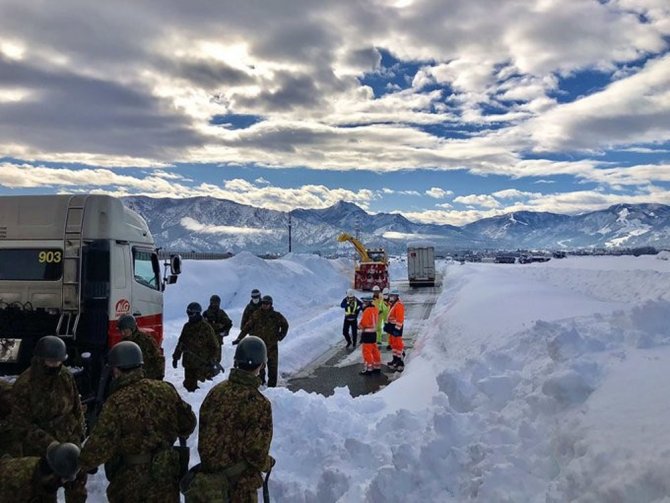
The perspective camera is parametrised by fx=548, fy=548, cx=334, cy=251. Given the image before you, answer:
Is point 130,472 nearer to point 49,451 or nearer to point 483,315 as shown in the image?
point 49,451

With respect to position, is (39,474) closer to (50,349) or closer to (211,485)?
(211,485)

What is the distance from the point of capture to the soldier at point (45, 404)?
4824 mm

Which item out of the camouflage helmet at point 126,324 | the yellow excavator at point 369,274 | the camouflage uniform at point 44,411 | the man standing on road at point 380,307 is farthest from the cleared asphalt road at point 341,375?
the yellow excavator at point 369,274

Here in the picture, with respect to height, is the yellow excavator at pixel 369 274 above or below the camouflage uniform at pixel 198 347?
above

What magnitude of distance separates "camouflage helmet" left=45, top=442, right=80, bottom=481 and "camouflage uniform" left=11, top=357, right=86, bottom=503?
1.41 m

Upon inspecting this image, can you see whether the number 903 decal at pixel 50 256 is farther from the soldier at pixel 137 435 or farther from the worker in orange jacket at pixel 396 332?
the worker in orange jacket at pixel 396 332

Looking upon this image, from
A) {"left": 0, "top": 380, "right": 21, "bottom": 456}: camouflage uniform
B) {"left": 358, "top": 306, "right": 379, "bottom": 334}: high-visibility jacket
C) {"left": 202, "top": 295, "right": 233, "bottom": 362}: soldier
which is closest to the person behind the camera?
{"left": 0, "top": 380, "right": 21, "bottom": 456}: camouflage uniform

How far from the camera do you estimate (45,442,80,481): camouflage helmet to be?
347 cm

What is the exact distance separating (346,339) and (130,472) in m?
13.1

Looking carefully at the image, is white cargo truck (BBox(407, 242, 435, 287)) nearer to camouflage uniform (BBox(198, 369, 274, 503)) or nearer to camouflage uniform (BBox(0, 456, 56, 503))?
camouflage uniform (BBox(198, 369, 274, 503))

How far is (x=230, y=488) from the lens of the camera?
12.9ft

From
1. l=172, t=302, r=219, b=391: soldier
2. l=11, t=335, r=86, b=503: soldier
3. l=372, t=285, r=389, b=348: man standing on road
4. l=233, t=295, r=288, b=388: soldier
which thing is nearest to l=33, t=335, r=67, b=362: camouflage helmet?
l=11, t=335, r=86, b=503: soldier

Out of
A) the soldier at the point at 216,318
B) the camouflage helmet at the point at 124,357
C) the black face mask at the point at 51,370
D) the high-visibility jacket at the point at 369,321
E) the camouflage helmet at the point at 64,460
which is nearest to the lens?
the camouflage helmet at the point at 64,460

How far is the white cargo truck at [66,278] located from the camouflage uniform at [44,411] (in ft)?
9.96
